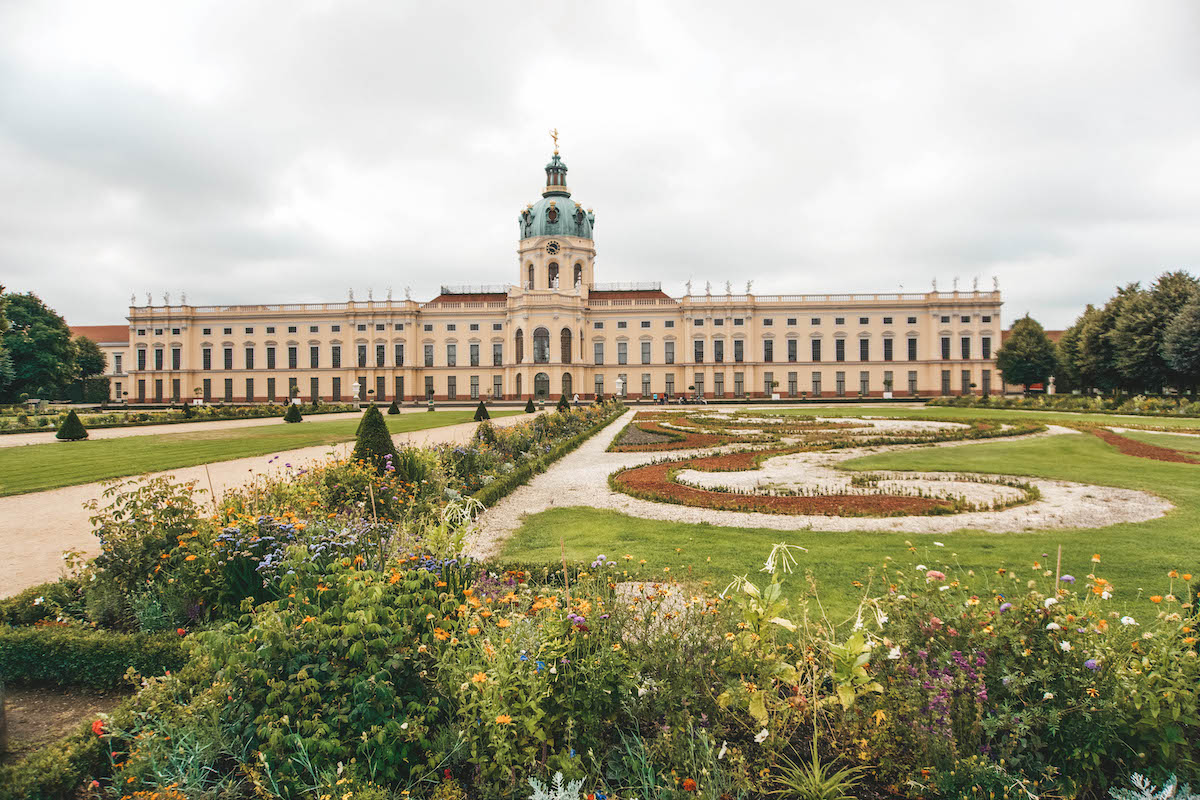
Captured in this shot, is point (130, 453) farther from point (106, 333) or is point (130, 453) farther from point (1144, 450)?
point (106, 333)

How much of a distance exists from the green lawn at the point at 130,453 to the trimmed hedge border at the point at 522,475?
8.90 ft

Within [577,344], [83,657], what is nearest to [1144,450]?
[83,657]

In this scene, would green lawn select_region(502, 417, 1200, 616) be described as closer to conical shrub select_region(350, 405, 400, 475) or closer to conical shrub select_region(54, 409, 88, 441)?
conical shrub select_region(350, 405, 400, 475)

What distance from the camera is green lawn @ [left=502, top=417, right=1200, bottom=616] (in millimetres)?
5320

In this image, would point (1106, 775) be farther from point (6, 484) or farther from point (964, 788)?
point (6, 484)

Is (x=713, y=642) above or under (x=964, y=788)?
above

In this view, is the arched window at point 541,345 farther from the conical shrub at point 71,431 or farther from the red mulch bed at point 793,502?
the red mulch bed at point 793,502

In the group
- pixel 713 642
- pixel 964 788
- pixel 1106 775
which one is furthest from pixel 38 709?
Answer: pixel 1106 775

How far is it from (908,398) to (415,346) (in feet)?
145

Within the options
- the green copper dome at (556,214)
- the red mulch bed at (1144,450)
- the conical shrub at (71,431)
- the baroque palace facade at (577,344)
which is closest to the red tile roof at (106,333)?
the baroque palace facade at (577,344)

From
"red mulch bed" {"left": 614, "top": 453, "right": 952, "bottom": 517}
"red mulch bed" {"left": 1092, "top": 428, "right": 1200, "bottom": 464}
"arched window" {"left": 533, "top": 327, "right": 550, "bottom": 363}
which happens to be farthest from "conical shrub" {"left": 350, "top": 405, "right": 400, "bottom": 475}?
"arched window" {"left": 533, "top": 327, "right": 550, "bottom": 363}

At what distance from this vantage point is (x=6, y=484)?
10.4 meters

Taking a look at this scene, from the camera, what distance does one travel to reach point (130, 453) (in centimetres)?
1462

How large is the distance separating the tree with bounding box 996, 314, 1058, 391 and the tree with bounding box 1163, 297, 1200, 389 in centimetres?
1871
